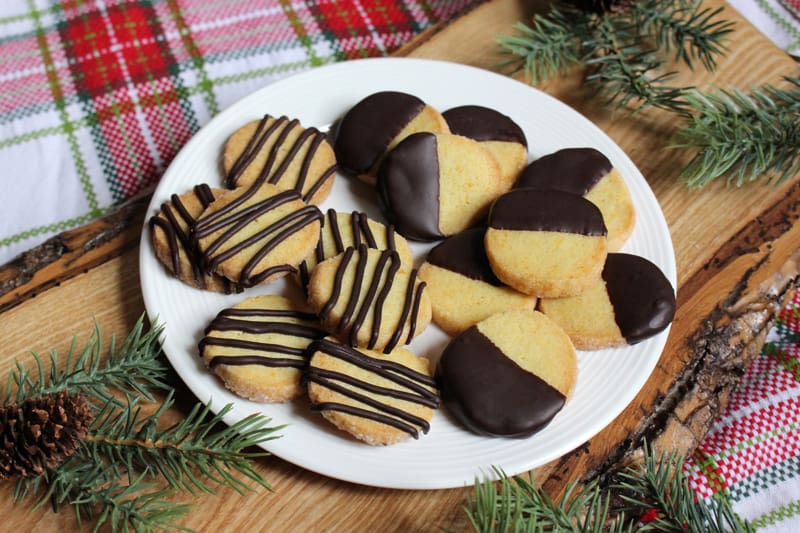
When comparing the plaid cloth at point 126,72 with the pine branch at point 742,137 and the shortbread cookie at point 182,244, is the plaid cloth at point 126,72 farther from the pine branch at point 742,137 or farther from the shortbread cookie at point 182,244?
the pine branch at point 742,137

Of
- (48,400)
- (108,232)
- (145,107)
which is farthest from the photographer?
(145,107)

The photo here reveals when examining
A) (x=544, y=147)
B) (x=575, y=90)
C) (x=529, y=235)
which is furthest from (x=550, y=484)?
(x=575, y=90)

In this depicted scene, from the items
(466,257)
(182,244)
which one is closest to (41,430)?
(182,244)

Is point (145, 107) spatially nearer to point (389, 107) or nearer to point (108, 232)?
point (108, 232)

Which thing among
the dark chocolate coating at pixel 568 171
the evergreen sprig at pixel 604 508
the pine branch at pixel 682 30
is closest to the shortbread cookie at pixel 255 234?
the dark chocolate coating at pixel 568 171

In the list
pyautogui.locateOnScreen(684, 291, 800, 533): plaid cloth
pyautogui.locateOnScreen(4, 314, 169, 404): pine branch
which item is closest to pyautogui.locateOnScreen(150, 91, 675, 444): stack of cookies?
pyautogui.locateOnScreen(4, 314, 169, 404): pine branch

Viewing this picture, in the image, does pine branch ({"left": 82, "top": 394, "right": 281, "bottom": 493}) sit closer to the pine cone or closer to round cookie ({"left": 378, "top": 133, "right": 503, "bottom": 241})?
the pine cone
